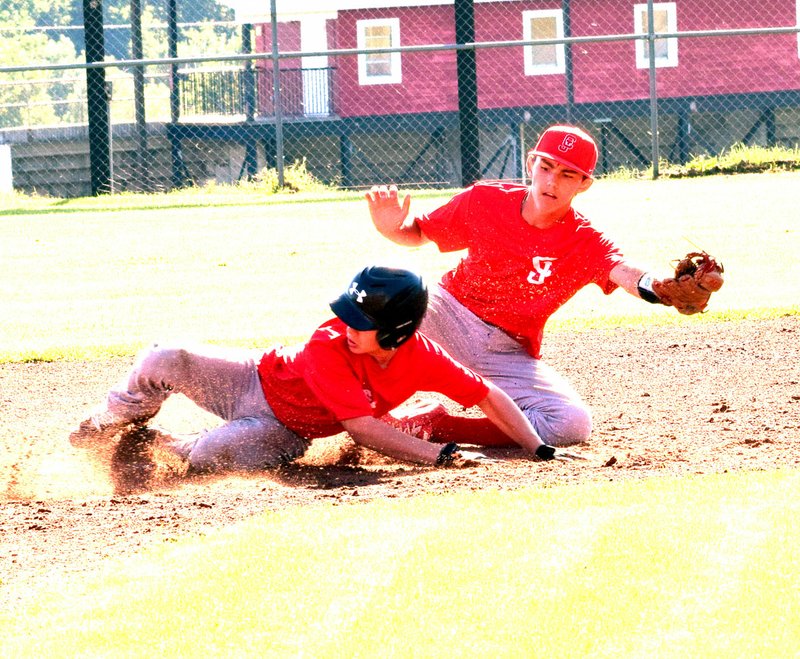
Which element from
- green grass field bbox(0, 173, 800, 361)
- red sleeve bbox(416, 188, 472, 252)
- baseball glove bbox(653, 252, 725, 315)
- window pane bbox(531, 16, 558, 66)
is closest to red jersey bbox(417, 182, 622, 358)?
red sleeve bbox(416, 188, 472, 252)

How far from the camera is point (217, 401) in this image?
5777 mm

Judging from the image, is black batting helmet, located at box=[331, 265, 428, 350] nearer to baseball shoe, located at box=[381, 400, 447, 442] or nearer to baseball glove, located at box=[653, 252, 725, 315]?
baseball shoe, located at box=[381, 400, 447, 442]

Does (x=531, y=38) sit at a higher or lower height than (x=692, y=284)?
higher

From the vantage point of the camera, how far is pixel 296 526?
14.4 feet

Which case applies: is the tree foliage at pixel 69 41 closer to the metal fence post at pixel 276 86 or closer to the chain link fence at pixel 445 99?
the chain link fence at pixel 445 99

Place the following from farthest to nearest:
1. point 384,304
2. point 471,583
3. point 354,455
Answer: point 354,455, point 384,304, point 471,583

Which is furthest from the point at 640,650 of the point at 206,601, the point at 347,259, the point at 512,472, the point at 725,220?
the point at 725,220

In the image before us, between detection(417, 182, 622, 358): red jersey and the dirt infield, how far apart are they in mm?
695

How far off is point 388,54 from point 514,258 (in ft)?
79.0

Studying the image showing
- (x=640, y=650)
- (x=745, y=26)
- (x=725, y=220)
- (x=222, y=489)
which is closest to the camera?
(x=640, y=650)

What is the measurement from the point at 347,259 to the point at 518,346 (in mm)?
6464

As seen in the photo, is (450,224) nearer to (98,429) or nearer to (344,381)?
(344,381)

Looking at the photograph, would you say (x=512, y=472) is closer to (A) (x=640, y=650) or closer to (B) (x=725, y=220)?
(A) (x=640, y=650)

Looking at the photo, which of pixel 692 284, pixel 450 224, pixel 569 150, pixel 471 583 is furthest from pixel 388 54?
pixel 471 583
